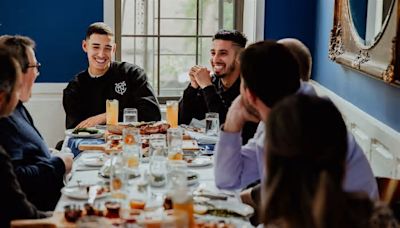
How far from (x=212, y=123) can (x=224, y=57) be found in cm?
54

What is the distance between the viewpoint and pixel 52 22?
15.5ft

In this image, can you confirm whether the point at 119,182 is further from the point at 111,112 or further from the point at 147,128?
the point at 111,112

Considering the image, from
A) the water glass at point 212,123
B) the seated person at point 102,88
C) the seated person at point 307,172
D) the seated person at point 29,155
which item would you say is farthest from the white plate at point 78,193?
the seated person at point 102,88

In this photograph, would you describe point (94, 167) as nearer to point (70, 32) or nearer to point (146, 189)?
point (146, 189)

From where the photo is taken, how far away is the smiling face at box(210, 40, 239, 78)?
379cm

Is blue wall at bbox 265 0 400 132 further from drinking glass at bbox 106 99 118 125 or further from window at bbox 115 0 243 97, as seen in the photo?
drinking glass at bbox 106 99 118 125

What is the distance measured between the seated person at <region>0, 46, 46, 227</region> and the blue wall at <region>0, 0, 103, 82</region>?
2.61 metres

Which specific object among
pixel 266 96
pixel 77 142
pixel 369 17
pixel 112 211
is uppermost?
pixel 369 17

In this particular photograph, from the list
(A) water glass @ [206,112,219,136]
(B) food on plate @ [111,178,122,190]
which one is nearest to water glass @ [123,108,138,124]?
(A) water glass @ [206,112,219,136]

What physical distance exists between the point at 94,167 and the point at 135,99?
150cm

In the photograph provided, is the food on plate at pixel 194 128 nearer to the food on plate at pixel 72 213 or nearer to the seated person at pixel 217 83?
the seated person at pixel 217 83

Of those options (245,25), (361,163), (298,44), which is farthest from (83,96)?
(361,163)

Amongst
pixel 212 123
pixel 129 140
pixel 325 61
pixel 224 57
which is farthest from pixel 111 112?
pixel 325 61

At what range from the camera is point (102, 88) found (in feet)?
14.1
